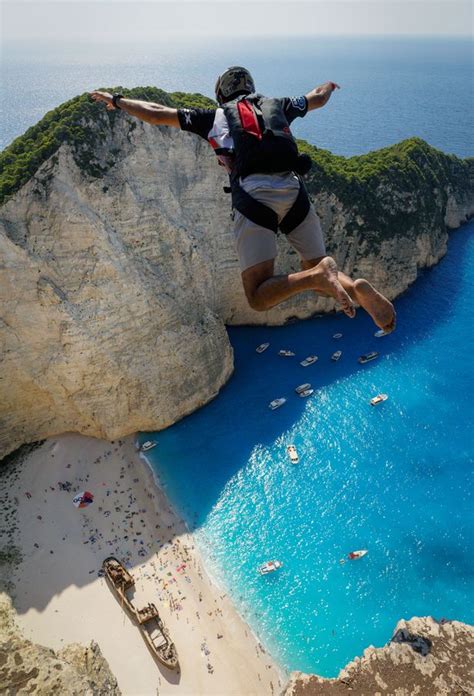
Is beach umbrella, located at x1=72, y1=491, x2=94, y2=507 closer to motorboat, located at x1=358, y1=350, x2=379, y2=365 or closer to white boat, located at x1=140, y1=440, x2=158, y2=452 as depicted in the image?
white boat, located at x1=140, y1=440, x2=158, y2=452

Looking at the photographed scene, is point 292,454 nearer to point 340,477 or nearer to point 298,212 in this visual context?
point 340,477

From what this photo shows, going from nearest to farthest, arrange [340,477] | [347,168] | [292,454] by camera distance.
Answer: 1. [340,477]
2. [292,454]
3. [347,168]

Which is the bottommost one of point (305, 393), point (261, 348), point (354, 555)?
point (354, 555)

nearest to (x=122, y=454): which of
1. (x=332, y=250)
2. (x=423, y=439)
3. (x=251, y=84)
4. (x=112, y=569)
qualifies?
(x=112, y=569)

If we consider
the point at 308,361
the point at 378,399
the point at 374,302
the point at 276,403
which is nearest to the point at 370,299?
the point at 374,302

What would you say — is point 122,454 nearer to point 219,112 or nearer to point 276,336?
point 276,336

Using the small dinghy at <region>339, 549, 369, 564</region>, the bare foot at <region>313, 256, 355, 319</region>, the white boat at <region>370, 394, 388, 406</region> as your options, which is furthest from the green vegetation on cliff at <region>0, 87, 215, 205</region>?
the small dinghy at <region>339, 549, 369, 564</region>
